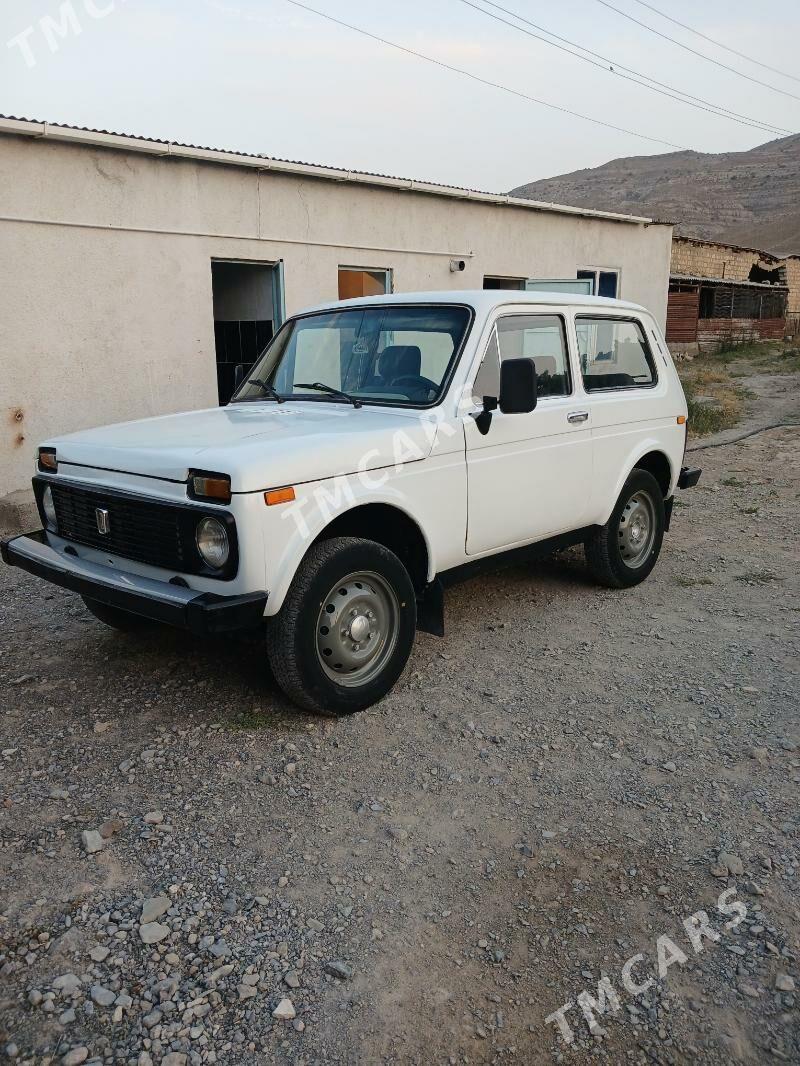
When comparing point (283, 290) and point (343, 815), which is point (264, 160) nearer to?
point (283, 290)

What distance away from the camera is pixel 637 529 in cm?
577

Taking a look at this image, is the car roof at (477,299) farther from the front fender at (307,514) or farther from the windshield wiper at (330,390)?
the front fender at (307,514)

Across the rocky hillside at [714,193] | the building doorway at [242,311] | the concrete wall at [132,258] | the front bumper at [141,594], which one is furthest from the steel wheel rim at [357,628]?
the rocky hillside at [714,193]

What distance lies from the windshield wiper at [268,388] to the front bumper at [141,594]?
142cm

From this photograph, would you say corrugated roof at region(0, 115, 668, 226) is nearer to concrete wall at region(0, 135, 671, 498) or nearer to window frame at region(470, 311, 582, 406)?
concrete wall at region(0, 135, 671, 498)

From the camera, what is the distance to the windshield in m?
4.38

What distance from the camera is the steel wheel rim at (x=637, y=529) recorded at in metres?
5.66

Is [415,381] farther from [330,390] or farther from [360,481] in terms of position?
[360,481]

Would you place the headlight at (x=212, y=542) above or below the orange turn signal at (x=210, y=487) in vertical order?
below

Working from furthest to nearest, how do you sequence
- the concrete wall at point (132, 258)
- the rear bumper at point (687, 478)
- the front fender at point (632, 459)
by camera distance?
the concrete wall at point (132, 258) < the rear bumper at point (687, 478) < the front fender at point (632, 459)

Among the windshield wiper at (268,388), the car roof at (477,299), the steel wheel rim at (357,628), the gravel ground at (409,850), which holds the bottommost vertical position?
the gravel ground at (409,850)

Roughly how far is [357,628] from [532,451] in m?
1.51

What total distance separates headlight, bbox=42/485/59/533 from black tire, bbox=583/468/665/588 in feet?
10.5

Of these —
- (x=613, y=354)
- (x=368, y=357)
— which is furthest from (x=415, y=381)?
(x=613, y=354)
